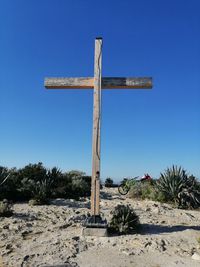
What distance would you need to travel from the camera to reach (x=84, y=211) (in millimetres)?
10125

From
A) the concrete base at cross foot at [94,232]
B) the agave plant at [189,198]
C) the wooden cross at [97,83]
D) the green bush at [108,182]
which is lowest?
the concrete base at cross foot at [94,232]

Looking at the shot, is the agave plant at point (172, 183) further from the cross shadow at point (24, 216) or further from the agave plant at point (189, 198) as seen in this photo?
the cross shadow at point (24, 216)

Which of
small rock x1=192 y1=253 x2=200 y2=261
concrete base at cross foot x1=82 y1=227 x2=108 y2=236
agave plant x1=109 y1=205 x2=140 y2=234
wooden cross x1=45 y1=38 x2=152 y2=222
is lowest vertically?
small rock x1=192 y1=253 x2=200 y2=261

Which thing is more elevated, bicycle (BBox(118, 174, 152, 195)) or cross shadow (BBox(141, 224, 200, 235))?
bicycle (BBox(118, 174, 152, 195))

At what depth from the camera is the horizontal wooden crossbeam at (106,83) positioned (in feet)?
26.2

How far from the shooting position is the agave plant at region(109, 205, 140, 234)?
7172mm

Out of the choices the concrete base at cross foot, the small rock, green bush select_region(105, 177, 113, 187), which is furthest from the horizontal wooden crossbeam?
green bush select_region(105, 177, 113, 187)

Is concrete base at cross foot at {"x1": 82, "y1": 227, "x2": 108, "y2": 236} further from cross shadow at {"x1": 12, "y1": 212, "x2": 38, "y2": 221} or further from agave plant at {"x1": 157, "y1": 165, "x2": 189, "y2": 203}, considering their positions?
Answer: agave plant at {"x1": 157, "y1": 165, "x2": 189, "y2": 203}

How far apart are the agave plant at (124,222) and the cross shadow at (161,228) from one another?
266 millimetres

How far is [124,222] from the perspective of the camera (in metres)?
7.27

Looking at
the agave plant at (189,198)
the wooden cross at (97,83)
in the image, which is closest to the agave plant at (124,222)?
the wooden cross at (97,83)

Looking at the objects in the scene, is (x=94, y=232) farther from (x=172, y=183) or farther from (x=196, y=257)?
(x=172, y=183)

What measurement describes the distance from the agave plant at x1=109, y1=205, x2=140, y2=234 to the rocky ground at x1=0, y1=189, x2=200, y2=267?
26cm

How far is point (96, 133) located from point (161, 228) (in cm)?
269
